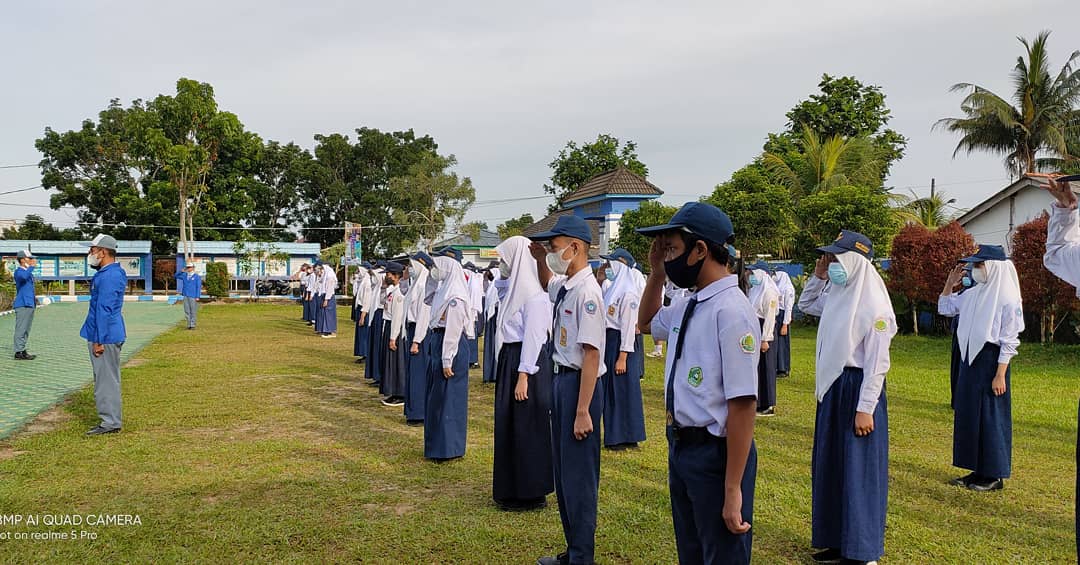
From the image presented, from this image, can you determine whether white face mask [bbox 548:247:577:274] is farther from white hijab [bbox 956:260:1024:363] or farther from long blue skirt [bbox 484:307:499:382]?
long blue skirt [bbox 484:307:499:382]

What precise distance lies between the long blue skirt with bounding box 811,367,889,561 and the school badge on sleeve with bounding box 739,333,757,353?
1.97 m

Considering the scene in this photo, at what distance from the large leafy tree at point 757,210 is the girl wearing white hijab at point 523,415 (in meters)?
15.8

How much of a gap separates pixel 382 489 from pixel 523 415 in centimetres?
143

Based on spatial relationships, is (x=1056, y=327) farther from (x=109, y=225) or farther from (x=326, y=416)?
(x=109, y=225)

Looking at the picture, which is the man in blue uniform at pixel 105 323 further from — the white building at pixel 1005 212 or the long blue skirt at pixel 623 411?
the white building at pixel 1005 212

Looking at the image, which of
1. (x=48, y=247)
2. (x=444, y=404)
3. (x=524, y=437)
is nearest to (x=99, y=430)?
(x=444, y=404)

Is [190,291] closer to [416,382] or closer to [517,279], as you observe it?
[416,382]

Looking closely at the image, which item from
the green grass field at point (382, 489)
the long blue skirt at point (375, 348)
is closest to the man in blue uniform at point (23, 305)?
the green grass field at point (382, 489)

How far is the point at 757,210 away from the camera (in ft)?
66.4

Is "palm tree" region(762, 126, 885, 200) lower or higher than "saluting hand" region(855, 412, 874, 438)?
higher

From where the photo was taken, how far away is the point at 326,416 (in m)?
8.66

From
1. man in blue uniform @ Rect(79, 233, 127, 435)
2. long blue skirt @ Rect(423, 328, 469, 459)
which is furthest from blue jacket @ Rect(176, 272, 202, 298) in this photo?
long blue skirt @ Rect(423, 328, 469, 459)

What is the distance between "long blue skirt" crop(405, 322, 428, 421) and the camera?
26.2 feet

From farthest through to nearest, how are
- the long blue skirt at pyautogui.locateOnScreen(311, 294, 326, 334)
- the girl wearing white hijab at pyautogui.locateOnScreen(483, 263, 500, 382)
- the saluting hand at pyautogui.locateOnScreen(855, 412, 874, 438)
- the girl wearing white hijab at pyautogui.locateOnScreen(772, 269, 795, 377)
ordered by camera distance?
the long blue skirt at pyautogui.locateOnScreen(311, 294, 326, 334), the girl wearing white hijab at pyautogui.locateOnScreen(772, 269, 795, 377), the girl wearing white hijab at pyautogui.locateOnScreen(483, 263, 500, 382), the saluting hand at pyautogui.locateOnScreen(855, 412, 874, 438)
